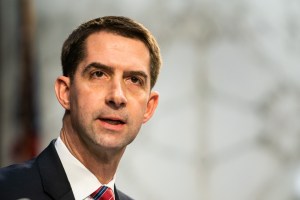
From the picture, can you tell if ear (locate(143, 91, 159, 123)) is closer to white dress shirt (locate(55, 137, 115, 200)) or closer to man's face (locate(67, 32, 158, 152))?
man's face (locate(67, 32, 158, 152))

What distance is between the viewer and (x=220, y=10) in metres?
3.82

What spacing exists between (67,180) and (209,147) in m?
2.50

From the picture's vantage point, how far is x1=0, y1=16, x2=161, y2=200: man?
124 cm

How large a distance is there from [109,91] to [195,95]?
250 cm

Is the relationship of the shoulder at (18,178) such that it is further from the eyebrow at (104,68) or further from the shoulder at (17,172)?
the eyebrow at (104,68)

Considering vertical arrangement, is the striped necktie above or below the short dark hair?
below

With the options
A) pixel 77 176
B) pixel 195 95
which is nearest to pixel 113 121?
pixel 77 176

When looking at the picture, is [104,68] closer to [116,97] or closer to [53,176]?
[116,97]

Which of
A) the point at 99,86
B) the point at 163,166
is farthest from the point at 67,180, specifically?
the point at 163,166

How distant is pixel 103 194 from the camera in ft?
4.24

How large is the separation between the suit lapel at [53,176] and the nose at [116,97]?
0.19 metres

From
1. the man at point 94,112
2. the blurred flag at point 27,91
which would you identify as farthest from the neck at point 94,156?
the blurred flag at point 27,91

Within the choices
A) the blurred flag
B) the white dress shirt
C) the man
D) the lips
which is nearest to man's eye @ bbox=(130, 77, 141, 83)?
the man

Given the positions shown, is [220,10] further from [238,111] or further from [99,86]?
[99,86]
